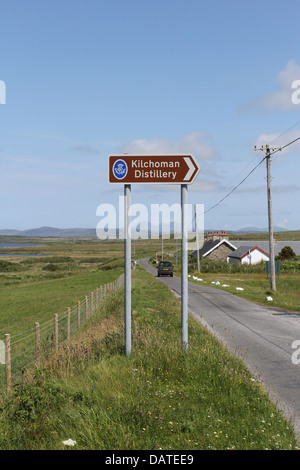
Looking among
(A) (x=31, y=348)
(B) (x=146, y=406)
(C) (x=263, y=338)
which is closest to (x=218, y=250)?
(A) (x=31, y=348)

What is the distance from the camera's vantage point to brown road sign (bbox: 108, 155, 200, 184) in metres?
8.40

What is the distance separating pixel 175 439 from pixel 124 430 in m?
0.59

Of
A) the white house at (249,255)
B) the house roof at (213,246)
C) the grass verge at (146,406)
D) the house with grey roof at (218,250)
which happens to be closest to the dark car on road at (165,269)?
the white house at (249,255)

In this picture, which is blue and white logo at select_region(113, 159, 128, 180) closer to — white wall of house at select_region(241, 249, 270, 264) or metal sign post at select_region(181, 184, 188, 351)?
metal sign post at select_region(181, 184, 188, 351)

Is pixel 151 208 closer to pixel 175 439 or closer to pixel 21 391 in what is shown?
pixel 21 391

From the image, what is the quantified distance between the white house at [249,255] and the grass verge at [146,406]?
66.2 m

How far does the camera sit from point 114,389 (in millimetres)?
6238

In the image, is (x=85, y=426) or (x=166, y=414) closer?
(x=85, y=426)

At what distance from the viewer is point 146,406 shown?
5.57m

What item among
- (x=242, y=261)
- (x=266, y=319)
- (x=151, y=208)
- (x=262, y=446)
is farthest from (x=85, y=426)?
(x=242, y=261)

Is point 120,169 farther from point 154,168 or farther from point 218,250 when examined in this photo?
point 218,250

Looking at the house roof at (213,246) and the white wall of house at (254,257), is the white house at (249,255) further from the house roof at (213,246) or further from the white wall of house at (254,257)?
the house roof at (213,246)

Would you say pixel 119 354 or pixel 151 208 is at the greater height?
pixel 151 208

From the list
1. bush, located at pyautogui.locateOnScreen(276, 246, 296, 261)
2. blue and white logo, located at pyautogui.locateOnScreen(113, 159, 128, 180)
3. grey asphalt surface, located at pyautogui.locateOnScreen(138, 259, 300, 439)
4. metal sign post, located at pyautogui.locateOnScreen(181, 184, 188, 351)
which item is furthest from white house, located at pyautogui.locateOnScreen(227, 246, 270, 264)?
blue and white logo, located at pyautogui.locateOnScreen(113, 159, 128, 180)
